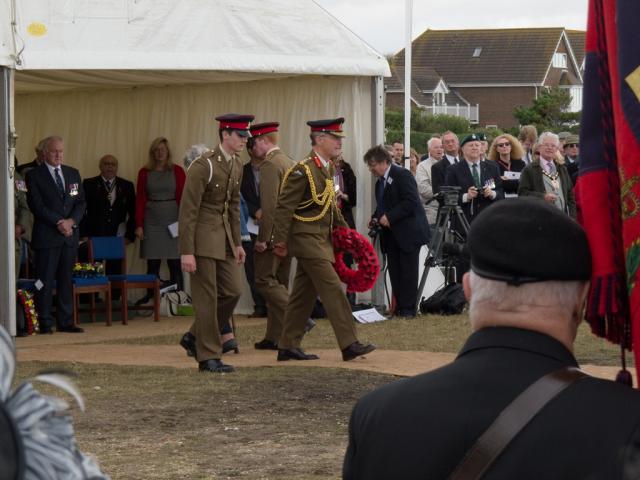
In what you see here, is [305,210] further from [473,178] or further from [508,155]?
[508,155]

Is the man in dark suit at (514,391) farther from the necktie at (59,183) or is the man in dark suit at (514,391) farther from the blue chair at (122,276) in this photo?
the blue chair at (122,276)

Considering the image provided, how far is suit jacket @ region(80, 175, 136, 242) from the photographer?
14586 mm

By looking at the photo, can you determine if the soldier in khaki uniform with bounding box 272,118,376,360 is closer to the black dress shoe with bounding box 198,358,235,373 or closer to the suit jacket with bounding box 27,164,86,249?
the black dress shoe with bounding box 198,358,235,373

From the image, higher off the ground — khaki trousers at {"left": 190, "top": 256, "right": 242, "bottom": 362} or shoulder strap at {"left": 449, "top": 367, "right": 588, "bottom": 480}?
shoulder strap at {"left": 449, "top": 367, "right": 588, "bottom": 480}

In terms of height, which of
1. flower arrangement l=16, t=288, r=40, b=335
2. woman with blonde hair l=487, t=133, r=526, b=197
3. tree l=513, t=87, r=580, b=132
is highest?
tree l=513, t=87, r=580, b=132

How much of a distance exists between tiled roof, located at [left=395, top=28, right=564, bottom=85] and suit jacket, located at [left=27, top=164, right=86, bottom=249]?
65157 mm

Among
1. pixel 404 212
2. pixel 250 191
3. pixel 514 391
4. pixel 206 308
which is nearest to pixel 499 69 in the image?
pixel 404 212

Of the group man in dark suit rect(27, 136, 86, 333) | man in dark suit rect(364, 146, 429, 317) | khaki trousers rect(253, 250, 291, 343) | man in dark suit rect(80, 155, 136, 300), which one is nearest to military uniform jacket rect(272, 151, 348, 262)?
khaki trousers rect(253, 250, 291, 343)

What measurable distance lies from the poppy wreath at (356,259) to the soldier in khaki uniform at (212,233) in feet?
3.24

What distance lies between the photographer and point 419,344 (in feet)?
38.7

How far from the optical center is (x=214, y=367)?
10.1 metres

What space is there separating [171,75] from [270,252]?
3.00m

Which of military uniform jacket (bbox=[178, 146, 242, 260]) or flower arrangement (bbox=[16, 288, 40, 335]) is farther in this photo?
flower arrangement (bbox=[16, 288, 40, 335])

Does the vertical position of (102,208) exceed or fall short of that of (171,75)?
it falls short
